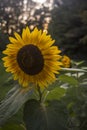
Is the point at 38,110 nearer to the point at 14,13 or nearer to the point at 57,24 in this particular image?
the point at 14,13

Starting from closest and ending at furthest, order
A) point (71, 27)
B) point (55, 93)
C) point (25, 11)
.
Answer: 1. point (55, 93)
2. point (25, 11)
3. point (71, 27)

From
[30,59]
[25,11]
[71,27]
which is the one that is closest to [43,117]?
[30,59]

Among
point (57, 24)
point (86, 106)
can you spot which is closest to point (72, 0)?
point (57, 24)

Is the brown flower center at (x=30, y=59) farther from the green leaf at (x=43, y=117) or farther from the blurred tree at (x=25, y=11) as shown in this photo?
the blurred tree at (x=25, y=11)

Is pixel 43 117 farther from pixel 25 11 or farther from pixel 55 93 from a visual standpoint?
pixel 25 11

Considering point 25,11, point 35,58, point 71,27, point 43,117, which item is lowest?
point 71,27

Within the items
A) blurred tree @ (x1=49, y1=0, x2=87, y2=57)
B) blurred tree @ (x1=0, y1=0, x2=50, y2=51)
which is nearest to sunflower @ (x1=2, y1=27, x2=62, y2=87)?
blurred tree @ (x1=0, y1=0, x2=50, y2=51)

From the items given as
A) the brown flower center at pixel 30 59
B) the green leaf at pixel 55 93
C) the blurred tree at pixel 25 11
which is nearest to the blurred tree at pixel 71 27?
the blurred tree at pixel 25 11

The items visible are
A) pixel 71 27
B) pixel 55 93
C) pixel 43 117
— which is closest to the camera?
pixel 43 117
